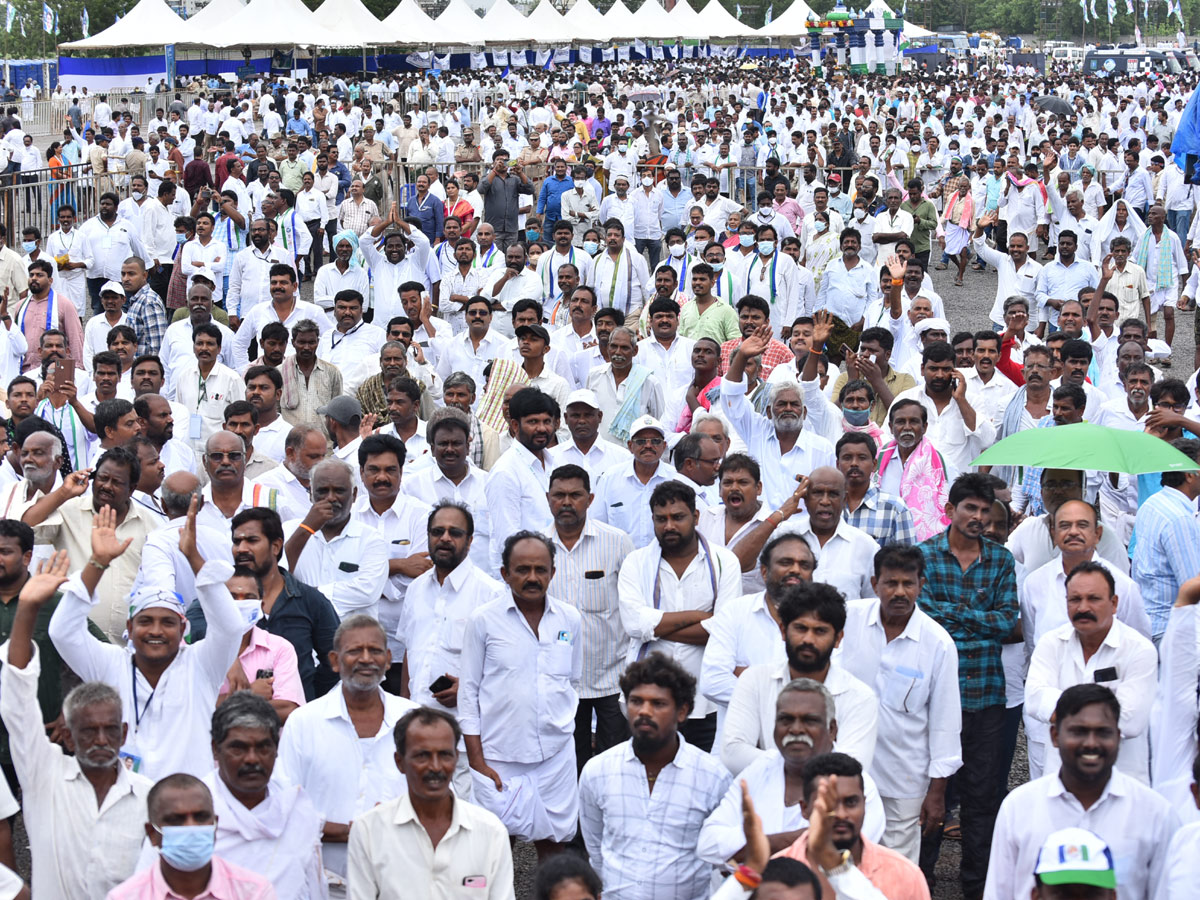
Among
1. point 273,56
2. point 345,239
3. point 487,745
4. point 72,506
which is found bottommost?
point 487,745

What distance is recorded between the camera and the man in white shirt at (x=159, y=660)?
17.8ft

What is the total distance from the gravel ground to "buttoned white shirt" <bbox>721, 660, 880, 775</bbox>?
1.52 metres

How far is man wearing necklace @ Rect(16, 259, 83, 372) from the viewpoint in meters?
11.7

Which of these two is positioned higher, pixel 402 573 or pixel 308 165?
pixel 308 165

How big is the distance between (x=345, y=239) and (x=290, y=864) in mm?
8838

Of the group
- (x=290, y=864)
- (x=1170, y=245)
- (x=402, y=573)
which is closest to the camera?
(x=290, y=864)

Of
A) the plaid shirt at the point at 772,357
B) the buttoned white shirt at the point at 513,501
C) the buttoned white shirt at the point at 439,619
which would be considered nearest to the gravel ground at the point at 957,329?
the buttoned white shirt at the point at 439,619

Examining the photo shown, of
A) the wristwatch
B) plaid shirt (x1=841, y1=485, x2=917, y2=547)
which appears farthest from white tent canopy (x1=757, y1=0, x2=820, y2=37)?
the wristwatch

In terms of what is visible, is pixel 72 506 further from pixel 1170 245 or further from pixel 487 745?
pixel 1170 245

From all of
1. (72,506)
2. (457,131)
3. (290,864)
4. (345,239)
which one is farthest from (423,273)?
(457,131)

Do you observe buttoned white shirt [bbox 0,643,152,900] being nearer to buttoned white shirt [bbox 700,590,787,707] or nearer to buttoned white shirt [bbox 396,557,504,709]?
buttoned white shirt [bbox 396,557,504,709]

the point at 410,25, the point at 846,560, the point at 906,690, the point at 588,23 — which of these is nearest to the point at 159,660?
the point at 906,690

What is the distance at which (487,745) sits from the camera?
→ 20.1ft

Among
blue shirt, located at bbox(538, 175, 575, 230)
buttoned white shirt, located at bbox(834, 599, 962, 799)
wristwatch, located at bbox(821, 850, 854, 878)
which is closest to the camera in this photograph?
wristwatch, located at bbox(821, 850, 854, 878)
